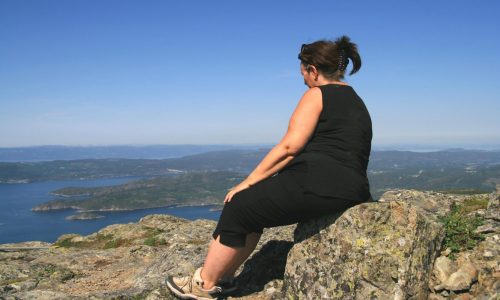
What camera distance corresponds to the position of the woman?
6.92 m

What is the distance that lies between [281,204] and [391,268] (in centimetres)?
242

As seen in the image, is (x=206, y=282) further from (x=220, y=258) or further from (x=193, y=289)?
(x=220, y=258)

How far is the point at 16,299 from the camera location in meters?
9.25

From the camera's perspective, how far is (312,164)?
6.91 meters

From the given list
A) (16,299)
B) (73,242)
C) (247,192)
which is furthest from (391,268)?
(73,242)

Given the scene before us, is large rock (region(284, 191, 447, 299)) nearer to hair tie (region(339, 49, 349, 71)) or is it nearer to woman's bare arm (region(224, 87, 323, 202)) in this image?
woman's bare arm (region(224, 87, 323, 202))

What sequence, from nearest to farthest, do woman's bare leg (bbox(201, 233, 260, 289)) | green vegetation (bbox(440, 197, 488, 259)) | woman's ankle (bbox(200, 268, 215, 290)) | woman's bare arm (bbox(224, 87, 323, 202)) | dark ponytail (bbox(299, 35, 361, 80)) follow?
woman's bare arm (bbox(224, 87, 323, 202))
dark ponytail (bbox(299, 35, 361, 80))
woman's bare leg (bbox(201, 233, 260, 289))
woman's ankle (bbox(200, 268, 215, 290))
green vegetation (bbox(440, 197, 488, 259))

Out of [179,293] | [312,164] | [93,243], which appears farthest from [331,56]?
[93,243]

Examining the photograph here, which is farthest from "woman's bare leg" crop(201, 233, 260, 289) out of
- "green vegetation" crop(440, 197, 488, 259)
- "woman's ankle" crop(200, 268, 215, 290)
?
"green vegetation" crop(440, 197, 488, 259)

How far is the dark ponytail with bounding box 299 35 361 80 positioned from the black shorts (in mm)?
2140

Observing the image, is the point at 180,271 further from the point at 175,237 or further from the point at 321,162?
the point at 175,237

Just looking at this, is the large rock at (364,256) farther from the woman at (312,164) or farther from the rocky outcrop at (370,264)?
the woman at (312,164)

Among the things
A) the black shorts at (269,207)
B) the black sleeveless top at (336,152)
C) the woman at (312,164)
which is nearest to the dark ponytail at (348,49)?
the woman at (312,164)

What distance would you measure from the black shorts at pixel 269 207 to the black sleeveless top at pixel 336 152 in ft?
0.59
